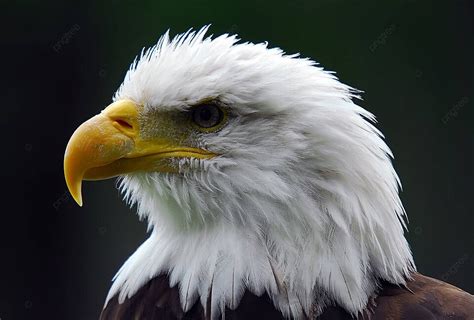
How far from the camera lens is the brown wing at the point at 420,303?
2.36m

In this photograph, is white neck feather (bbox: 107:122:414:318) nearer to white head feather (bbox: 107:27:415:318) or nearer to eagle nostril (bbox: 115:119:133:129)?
white head feather (bbox: 107:27:415:318)

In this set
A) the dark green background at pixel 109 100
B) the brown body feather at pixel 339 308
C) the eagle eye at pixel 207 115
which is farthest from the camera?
the dark green background at pixel 109 100

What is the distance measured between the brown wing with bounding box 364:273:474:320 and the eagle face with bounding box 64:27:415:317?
4 centimetres

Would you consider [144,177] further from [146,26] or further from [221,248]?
[146,26]

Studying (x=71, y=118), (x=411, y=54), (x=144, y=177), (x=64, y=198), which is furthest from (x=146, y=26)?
(x=144, y=177)

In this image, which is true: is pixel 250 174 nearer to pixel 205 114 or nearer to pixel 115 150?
pixel 205 114

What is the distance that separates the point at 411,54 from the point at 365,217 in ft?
11.9

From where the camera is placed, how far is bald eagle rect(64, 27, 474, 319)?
2.35 metres

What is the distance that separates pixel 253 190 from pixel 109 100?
11.3 ft

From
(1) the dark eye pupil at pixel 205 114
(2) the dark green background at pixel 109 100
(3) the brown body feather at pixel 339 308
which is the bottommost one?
(2) the dark green background at pixel 109 100

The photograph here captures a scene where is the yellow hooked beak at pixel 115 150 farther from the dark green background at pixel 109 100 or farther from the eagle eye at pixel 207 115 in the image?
the dark green background at pixel 109 100

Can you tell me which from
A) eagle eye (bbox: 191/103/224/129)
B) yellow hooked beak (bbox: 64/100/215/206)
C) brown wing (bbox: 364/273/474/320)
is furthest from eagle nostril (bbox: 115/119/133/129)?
brown wing (bbox: 364/273/474/320)

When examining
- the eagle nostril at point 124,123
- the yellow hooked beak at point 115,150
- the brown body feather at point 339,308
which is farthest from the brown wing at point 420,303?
the eagle nostril at point 124,123

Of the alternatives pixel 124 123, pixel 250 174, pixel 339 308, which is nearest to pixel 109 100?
pixel 124 123
